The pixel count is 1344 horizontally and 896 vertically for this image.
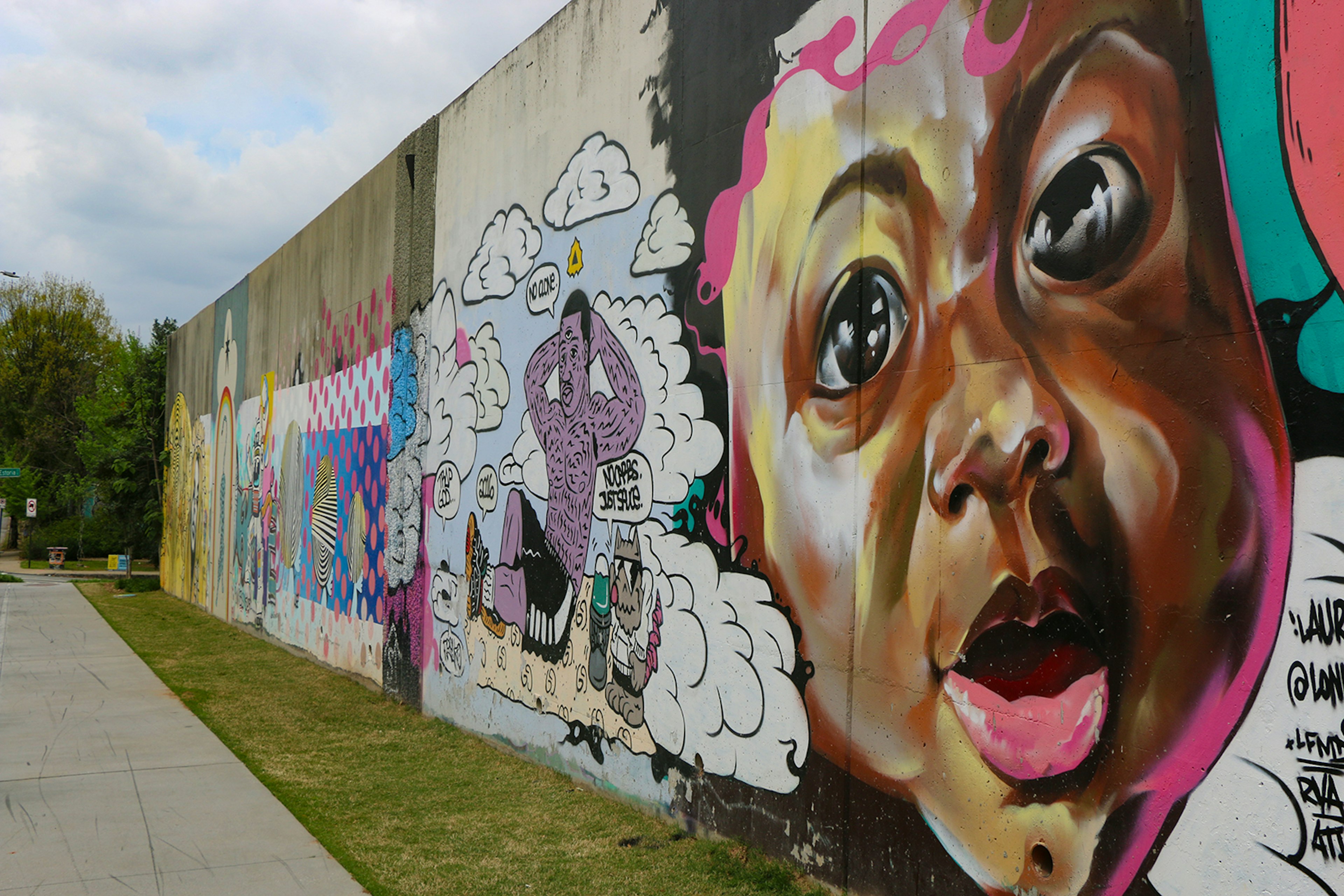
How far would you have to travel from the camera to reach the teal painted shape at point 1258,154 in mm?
3062

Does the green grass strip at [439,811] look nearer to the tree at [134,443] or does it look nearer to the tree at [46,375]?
the tree at [134,443]

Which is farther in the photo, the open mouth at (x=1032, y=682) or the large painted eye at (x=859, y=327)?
the large painted eye at (x=859, y=327)

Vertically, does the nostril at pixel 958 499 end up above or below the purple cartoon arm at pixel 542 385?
below

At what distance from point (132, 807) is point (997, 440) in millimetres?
5651

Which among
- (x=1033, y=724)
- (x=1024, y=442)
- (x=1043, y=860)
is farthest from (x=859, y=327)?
(x=1043, y=860)

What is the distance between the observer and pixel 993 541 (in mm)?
4059

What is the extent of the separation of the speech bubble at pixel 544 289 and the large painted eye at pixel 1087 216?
4222mm

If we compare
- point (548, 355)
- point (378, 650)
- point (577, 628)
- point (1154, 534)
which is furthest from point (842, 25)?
point (378, 650)

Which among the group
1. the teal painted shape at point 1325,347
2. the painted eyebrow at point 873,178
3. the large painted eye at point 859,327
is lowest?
the teal painted shape at point 1325,347

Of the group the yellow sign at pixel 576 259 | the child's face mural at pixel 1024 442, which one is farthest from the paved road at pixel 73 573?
the child's face mural at pixel 1024 442

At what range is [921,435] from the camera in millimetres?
4422

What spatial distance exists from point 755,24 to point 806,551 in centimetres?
285

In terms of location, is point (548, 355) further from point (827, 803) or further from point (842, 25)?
point (827, 803)

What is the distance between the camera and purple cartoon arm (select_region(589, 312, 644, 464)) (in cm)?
652
